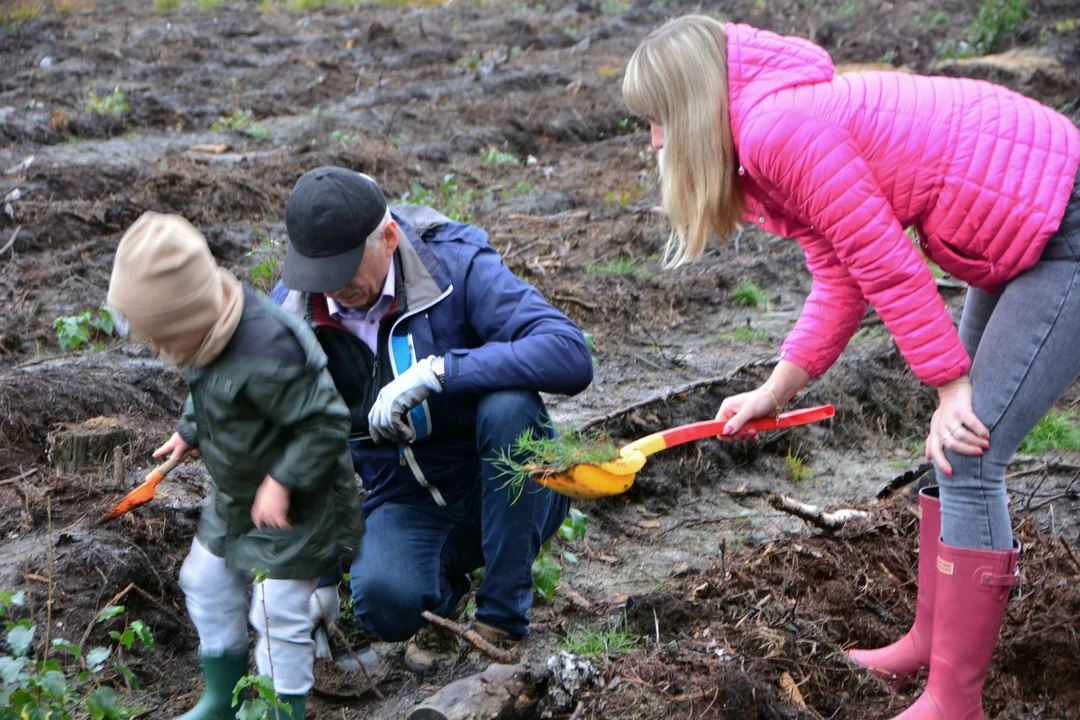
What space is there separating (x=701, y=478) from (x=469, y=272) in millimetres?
2071

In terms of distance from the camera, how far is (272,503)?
233cm

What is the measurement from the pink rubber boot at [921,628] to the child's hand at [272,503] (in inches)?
62.7

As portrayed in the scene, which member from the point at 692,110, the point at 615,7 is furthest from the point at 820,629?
the point at 615,7

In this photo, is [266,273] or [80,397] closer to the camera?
[80,397]

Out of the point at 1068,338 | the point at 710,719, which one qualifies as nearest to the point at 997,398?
the point at 1068,338

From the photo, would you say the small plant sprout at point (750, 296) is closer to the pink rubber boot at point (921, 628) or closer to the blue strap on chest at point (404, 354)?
the pink rubber boot at point (921, 628)

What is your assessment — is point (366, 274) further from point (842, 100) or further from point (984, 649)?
point (984, 649)

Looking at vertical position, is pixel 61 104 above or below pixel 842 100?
below

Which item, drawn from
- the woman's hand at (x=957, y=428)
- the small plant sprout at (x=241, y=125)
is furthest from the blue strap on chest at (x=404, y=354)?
the small plant sprout at (x=241, y=125)

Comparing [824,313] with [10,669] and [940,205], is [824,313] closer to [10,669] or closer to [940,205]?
[940,205]

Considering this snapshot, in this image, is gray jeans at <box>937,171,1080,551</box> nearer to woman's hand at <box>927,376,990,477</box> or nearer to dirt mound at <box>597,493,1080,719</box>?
woman's hand at <box>927,376,990,477</box>

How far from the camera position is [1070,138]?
2.26m

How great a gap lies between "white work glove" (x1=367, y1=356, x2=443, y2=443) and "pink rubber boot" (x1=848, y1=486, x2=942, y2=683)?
4.39 feet

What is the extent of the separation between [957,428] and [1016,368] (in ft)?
0.59
